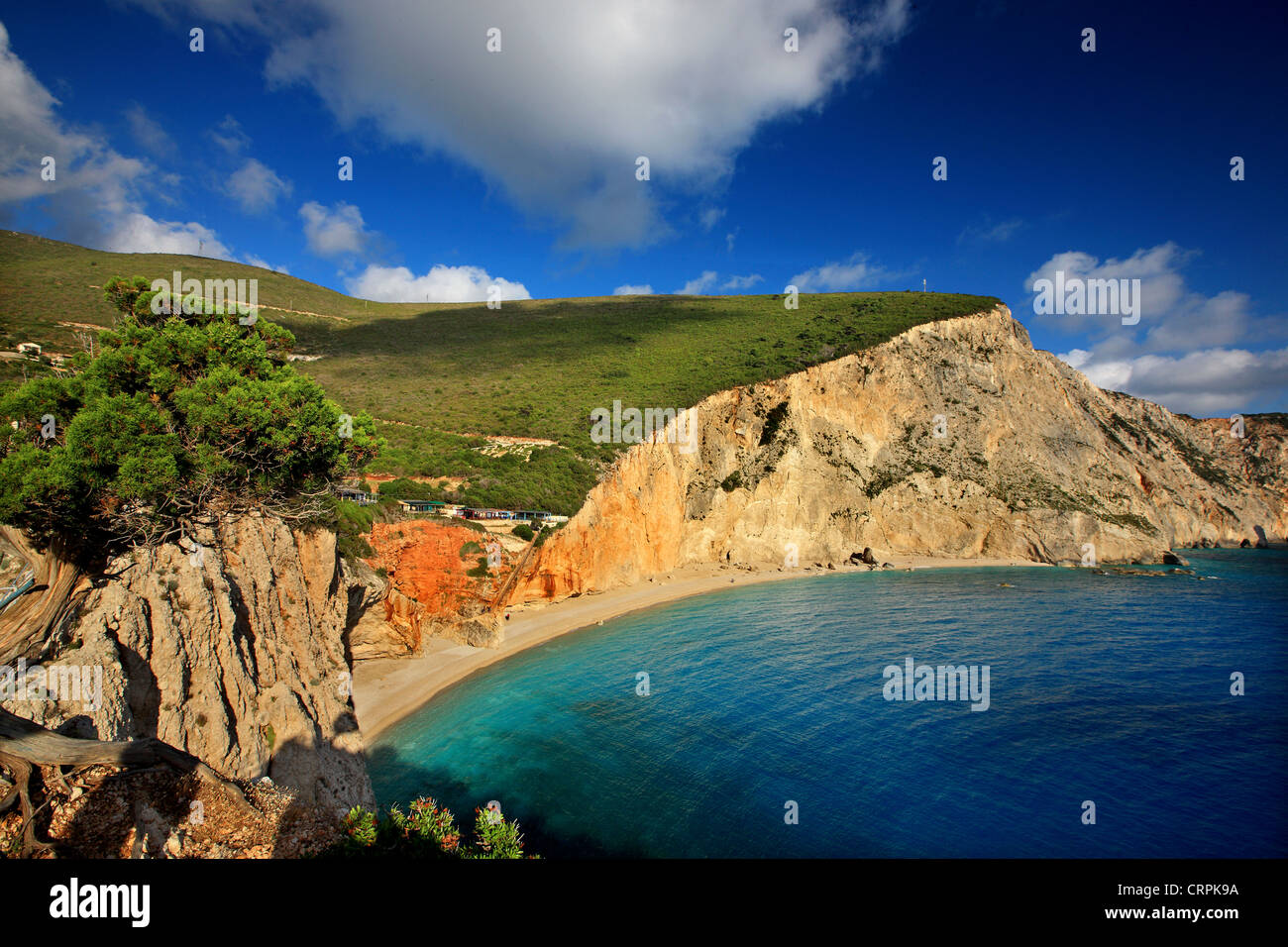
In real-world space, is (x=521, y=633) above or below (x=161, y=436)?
below

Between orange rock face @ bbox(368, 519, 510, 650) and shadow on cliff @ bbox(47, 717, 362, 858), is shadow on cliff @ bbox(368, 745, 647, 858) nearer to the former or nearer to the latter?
shadow on cliff @ bbox(47, 717, 362, 858)

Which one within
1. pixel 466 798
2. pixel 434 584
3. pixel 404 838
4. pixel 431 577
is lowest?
pixel 466 798

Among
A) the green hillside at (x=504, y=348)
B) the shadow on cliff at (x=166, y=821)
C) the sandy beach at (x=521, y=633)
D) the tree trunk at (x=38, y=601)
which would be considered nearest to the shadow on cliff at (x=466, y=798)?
the sandy beach at (x=521, y=633)

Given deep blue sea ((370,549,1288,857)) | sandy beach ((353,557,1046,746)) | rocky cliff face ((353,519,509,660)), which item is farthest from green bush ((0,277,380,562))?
deep blue sea ((370,549,1288,857))

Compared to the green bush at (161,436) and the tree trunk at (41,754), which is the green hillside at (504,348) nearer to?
the green bush at (161,436)

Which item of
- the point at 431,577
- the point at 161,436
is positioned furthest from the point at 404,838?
the point at 431,577

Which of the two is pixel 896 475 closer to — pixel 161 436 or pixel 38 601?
pixel 161 436
